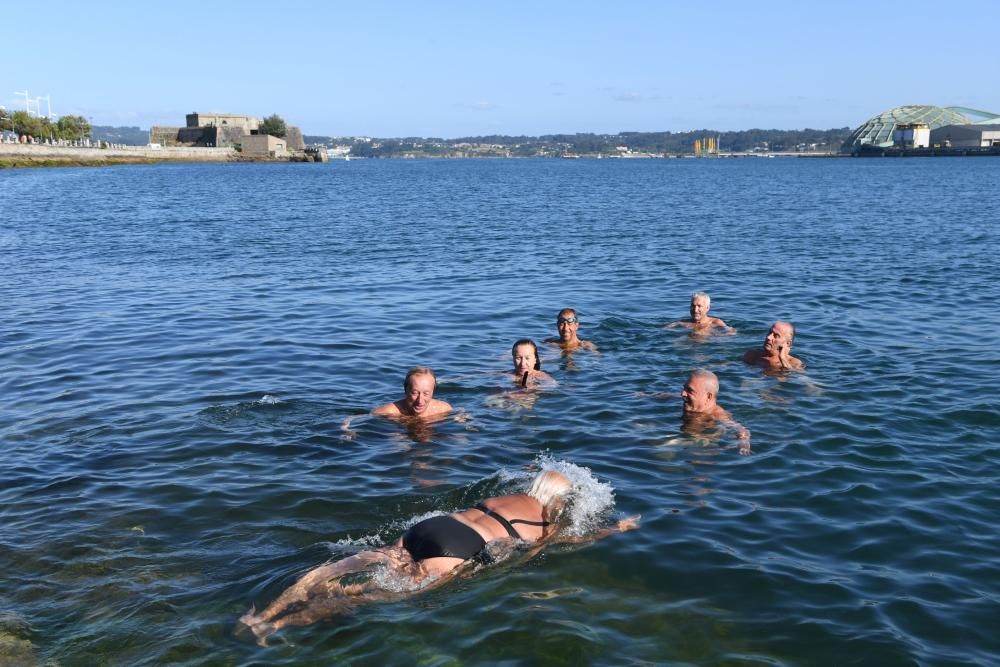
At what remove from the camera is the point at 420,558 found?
6.68 metres

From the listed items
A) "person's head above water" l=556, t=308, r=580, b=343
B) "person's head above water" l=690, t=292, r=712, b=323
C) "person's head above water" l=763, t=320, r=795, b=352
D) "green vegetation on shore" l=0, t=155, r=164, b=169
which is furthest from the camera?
"green vegetation on shore" l=0, t=155, r=164, b=169

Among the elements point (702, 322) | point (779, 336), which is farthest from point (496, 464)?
point (702, 322)

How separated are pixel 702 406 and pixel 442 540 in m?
5.00

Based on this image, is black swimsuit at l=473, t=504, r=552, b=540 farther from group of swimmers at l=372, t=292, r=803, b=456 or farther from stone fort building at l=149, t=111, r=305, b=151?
stone fort building at l=149, t=111, r=305, b=151

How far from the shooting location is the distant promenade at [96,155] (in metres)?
96.0

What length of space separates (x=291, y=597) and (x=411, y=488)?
8.84 feet

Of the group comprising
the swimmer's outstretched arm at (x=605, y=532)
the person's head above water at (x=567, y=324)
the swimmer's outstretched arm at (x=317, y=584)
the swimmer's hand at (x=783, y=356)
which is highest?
the person's head above water at (x=567, y=324)

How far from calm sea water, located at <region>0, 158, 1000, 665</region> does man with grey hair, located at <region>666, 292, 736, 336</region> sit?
44 centimetres

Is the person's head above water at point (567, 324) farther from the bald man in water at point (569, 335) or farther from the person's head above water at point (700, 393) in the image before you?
the person's head above water at point (700, 393)

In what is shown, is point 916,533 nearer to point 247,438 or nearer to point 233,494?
point 233,494

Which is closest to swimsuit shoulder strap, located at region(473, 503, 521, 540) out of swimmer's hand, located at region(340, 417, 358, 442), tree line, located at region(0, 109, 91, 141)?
swimmer's hand, located at region(340, 417, 358, 442)

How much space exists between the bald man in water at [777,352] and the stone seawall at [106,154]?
326 feet

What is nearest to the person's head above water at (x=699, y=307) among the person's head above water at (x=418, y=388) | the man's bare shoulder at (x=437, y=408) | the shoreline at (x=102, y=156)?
the man's bare shoulder at (x=437, y=408)

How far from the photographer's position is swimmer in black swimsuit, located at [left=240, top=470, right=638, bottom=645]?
627 cm
